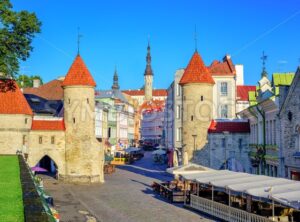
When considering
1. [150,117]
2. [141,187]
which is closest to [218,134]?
[141,187]

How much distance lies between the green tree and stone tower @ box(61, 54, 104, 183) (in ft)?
66.4

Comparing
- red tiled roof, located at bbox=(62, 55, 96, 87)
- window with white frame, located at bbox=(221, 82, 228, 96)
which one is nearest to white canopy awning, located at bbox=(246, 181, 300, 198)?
red tiled roof, located at bbox=(62, 55, 96, 87)

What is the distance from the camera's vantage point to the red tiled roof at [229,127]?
43.6m

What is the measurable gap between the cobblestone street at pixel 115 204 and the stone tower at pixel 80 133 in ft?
7.05

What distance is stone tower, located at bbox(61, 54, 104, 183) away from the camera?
45.2m

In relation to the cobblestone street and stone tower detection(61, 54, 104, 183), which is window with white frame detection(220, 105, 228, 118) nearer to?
the cobblestone street

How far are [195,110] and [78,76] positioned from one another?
465 inches

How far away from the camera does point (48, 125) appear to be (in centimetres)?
4625

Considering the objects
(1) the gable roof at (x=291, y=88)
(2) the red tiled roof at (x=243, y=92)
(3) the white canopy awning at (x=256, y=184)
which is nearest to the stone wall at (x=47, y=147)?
(1) the gable roof at (x=291, y=88)

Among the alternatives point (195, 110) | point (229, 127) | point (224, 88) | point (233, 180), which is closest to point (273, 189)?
point (233, 180)

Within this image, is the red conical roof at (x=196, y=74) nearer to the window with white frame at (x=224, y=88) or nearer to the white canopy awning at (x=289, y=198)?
the window with white frame at (x=224, y=88)

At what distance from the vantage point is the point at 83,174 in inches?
1781

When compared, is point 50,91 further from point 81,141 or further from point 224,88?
point 81,141

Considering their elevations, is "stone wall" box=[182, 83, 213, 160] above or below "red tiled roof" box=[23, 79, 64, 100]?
below
